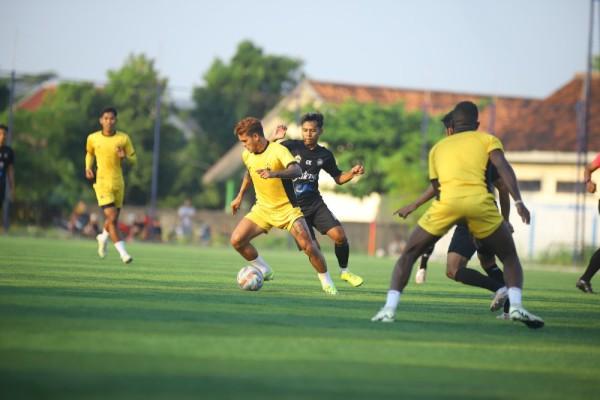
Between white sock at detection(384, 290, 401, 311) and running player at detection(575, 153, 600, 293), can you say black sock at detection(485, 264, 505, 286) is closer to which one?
white sock at detection(384, 290, 401, 311)

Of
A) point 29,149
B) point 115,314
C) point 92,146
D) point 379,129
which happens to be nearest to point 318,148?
point 92,146

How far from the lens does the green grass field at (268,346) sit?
643 centimetres

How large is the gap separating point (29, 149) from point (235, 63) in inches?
1361

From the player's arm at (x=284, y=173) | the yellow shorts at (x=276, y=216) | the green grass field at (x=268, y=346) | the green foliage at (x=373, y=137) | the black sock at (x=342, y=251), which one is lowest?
the green grass field at (x=268, y=346)

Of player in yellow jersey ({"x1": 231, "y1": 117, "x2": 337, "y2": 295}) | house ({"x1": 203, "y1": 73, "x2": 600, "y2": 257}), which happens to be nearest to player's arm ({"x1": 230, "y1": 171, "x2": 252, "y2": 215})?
player in yellow jersey ({"x1": 231, "y1": 117, "x2": 337, "y2": 295})

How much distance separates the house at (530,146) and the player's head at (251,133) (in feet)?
81.6

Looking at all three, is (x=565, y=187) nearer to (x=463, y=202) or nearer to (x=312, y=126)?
(x=312, y=126)

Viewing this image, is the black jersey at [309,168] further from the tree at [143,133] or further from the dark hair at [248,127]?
the tree at [143,133]

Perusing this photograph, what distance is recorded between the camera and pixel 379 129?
2012 inches

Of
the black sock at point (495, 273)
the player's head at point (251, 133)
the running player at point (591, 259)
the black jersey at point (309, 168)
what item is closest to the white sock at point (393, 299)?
the black sock at point (495, 273)

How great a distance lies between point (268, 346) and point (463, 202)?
2.77m

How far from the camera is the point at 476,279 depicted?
1288 centimetres

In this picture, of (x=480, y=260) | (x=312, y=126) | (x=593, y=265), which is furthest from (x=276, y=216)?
(x=593, y=265)

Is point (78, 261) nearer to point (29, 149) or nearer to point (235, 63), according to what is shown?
point (29, 149)
